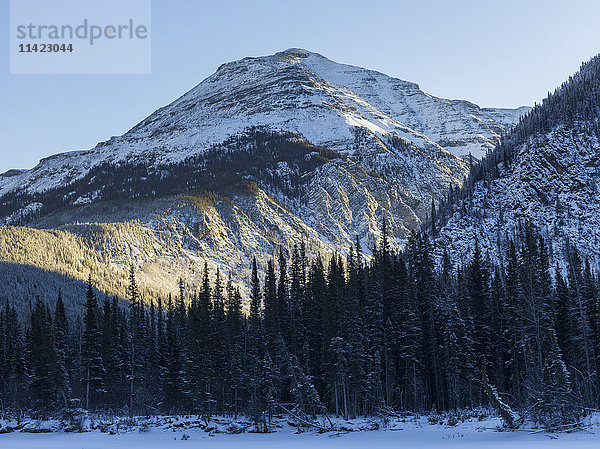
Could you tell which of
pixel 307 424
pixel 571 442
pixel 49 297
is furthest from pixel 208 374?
pixel 49 297

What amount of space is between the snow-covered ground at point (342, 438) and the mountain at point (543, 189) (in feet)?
326

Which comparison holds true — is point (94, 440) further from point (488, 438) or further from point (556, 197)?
point (556, 197)

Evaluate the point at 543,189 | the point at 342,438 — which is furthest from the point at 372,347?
the point at 543,189

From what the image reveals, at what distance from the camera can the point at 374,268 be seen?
72.6 metres

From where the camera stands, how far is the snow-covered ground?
96.2 feet

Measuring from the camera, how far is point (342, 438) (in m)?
38.3

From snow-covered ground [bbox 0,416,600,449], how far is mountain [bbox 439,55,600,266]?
A: 99389mm

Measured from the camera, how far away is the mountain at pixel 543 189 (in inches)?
5468

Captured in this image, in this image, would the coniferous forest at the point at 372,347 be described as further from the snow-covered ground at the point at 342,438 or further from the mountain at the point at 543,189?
the mountain at the point at 543,189

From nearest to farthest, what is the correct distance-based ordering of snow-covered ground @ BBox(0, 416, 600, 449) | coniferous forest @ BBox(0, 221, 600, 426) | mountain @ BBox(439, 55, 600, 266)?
snow-covered ground @ BBox(0, 416, 600, 449) → coniferous forest @ BBox(0, 221, 600, 426) → mountain @ BBox(439, 55, 600, 266)

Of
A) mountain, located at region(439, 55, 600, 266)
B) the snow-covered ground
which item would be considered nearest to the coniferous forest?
the snow-covered ground

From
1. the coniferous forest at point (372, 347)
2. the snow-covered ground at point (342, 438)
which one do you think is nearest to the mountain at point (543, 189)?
the coniferous forest at point (372, 347)

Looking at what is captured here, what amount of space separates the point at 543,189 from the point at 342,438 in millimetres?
Answer: 129665

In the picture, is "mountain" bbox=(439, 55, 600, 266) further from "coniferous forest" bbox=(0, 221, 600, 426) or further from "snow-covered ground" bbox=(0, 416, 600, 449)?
"snow-covered ground" bbox=(0, 416, 600, 449)
